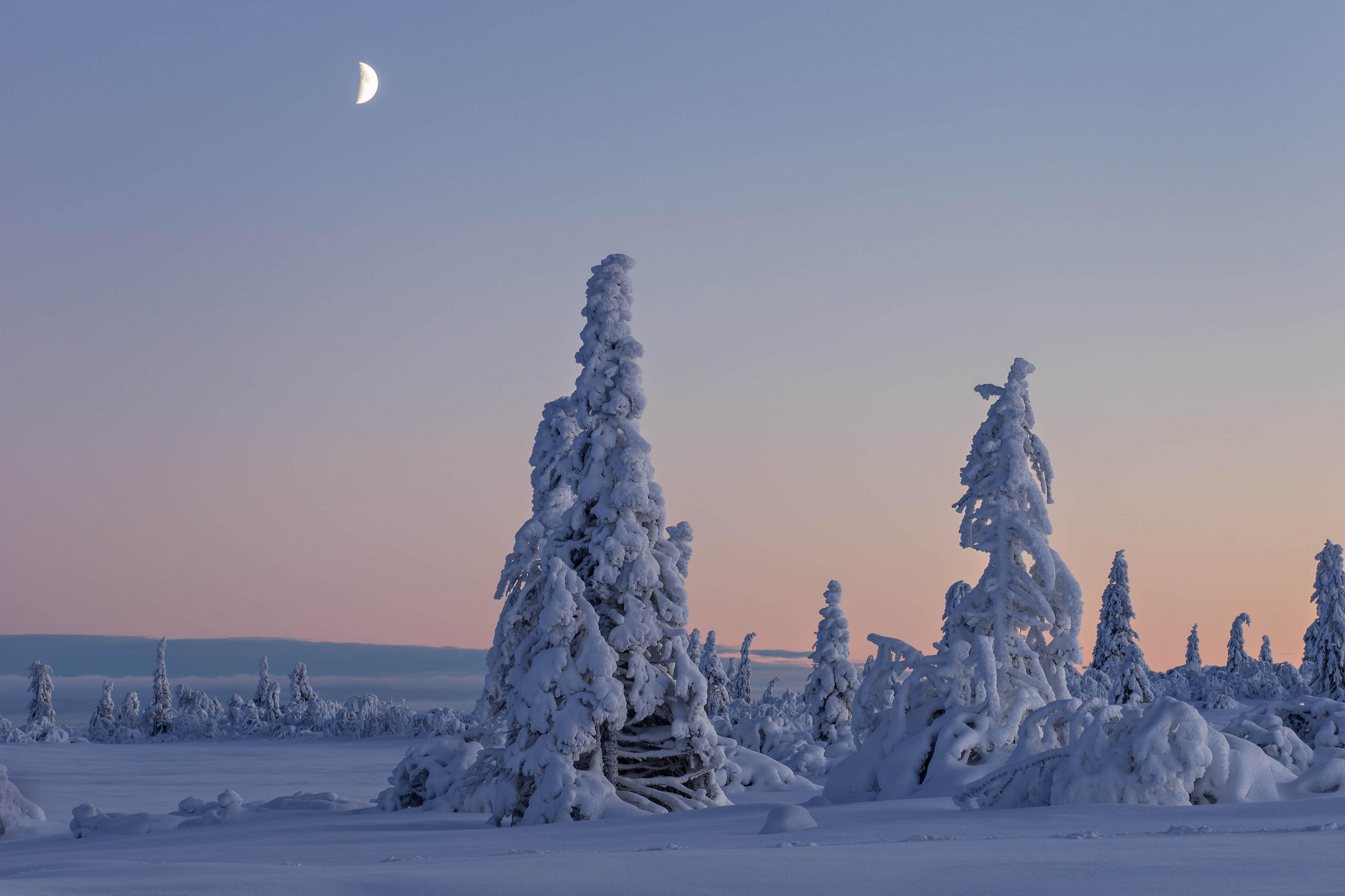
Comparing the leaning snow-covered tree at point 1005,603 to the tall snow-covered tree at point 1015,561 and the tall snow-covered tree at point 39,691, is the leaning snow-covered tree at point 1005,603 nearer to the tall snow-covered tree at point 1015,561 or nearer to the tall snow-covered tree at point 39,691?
the tall snow-covered tree at point 1015,561

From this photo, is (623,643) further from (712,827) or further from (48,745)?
(48,745)

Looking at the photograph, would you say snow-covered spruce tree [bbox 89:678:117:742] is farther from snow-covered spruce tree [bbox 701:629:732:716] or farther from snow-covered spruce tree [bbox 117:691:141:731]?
snow-covered spruce tree [bbox 701:629:732:716]

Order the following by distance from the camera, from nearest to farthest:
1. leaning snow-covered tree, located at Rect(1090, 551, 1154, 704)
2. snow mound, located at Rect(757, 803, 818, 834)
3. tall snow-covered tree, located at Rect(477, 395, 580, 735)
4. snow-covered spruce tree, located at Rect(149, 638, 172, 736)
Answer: snow mound, located at Rect(757, 803, 818, 834) → tall snow-covered tree, located at Rect(477, 395, 580, 735) → leaning snow-covered tree, located at Rect(1090, 551, 1154, 704) → snow-covered spruce tree, located at Rect(149, 638, 172, 736)

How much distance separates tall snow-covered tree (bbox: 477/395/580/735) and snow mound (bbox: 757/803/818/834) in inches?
482

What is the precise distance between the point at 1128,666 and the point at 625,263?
41.5m

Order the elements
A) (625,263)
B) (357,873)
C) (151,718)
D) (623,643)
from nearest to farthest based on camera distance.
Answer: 1. (357,873)
2. (623,643)
3. (625,263)
4. (151,718)

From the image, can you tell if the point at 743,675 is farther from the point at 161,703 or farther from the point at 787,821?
the point at 787,821

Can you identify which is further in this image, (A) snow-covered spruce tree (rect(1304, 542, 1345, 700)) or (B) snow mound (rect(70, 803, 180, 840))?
(A) snow-covered spruce tree (rect(1304, 542, 1345, 700))

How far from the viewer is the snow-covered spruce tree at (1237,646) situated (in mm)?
83625

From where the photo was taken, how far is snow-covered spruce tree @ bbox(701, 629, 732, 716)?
247ft

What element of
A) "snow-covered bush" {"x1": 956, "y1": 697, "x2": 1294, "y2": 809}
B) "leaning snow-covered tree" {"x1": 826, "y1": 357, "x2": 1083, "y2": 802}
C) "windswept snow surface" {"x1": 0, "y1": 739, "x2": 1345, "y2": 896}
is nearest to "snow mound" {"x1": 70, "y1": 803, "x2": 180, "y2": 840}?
"windswept snow surface" {"x1": 0, "y1": 739, "x2": 1345, "y2": 896}

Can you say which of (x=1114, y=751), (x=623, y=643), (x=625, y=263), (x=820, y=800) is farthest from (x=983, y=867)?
(x=625, y=263)

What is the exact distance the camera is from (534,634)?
2077cm

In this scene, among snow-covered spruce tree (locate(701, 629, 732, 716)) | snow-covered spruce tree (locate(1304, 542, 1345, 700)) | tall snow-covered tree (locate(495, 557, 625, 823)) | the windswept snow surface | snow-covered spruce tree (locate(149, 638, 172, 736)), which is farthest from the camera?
snow-covered spruce tree (locate(149, 638, 172, 736))
